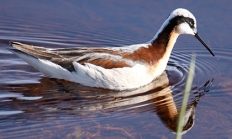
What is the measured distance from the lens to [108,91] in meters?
8.66

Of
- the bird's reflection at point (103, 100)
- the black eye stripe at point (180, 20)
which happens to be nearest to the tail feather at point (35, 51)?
the bird's reflection at point (103, 100)

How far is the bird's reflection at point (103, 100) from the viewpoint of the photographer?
309 inches

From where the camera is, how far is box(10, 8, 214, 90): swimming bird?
856cm

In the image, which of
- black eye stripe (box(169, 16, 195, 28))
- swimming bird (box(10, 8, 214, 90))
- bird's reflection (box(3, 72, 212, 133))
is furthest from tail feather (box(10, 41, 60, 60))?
black eye stripe (box(169, 16, 195, 28))

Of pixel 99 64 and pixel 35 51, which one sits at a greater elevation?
pixel 35 51

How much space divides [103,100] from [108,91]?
426 mm

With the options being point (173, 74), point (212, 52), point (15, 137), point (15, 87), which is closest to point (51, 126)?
point (15, 137)

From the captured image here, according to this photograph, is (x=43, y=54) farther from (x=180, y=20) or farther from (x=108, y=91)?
(x=180, y=20)

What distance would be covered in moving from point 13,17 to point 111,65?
3.29m

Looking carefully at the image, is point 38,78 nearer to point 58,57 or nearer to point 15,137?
point 58,57

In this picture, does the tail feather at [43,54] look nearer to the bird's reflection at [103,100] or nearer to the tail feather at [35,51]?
the tail feather at [35,51]

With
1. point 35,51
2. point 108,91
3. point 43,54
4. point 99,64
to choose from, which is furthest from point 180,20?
point 35,51

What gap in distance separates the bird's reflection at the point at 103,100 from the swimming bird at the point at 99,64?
0.51 ft

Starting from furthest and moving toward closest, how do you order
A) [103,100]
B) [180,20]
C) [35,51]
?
[180,20]
[35,51]
[103,100]
